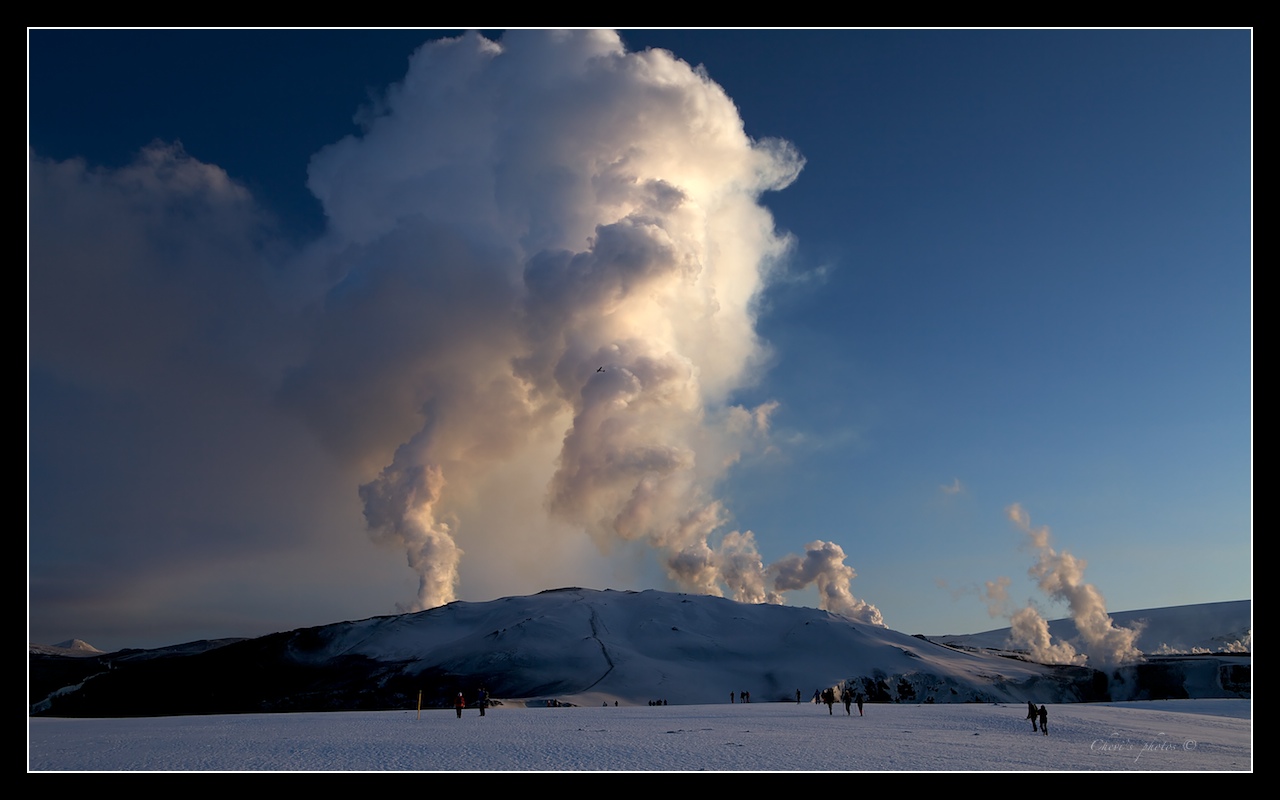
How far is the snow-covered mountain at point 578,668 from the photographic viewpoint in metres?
112

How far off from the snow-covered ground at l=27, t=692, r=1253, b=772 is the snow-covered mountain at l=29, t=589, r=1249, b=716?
191 ft

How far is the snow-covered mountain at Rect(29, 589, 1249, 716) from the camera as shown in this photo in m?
112

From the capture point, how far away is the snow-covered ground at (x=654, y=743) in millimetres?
29234

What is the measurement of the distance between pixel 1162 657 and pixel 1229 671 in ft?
58.5

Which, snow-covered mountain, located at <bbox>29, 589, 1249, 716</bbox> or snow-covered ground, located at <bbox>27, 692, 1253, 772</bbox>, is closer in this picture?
snow-covered ground, located at <bbox>27, 692, 1253, 772</bbox>

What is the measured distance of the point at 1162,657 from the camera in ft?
482

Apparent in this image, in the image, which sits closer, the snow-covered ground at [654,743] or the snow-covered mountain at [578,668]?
the snow-covered ground at [654,743]

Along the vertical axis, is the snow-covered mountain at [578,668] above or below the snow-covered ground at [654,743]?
below

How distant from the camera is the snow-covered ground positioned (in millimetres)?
29234

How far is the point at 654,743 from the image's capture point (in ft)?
113

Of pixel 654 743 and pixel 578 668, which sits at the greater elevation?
pixel 654 743

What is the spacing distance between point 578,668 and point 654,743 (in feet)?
294

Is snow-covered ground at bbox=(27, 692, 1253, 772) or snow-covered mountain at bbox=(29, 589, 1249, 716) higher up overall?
snow-covered ground at bbox=(27, 692, 1253, 772)

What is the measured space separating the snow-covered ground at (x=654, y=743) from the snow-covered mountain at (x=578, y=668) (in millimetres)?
58320
